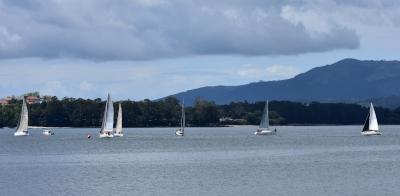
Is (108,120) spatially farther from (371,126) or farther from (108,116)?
(371,126)

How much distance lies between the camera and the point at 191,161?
3497 inches

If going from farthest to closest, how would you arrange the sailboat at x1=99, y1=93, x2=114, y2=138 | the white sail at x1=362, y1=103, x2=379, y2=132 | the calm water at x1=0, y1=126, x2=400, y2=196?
1. the white sail at x1=362, y1=103, x2=379, y2=132
2. the sailboat at x1=99, y1=93, x2=114, y2=138
3. the calm water at x1=0, y1=126, x2=400, y2=196

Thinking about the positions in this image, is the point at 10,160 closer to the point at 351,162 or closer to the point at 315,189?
the point at 351,162

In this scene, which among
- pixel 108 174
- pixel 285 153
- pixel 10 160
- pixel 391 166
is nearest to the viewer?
pixel 108 174

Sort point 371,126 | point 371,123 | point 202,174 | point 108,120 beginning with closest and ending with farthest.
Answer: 1. point 202,174
2. point 108,120
3. point 371,123
4. point 371,126

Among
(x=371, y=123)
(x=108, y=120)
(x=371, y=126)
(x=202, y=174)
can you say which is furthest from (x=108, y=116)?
(x=202, y=174)

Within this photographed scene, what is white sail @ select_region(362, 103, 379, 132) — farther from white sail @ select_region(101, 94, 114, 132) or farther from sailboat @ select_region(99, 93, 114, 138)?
white sail @ select_region(101, 94, 114, 132)

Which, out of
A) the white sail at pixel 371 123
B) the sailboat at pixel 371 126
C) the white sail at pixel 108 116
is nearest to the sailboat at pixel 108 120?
the white sail at pixel 108 116

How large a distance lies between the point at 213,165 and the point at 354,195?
29189mm

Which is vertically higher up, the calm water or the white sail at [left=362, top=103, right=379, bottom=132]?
the white sail at [left=362, top=103, right=379, bottom=132]

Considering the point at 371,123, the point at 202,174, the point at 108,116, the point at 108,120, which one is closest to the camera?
the point at 202,174

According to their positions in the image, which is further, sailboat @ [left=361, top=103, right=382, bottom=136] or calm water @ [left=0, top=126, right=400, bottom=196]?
sailboat @ [left=361, top=103, right=382, bottom=136]

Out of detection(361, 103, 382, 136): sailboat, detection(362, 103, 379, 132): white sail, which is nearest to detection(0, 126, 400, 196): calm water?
detection(362, 103, 379, 132): white sail

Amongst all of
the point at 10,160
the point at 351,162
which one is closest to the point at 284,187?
the point at 351,162
